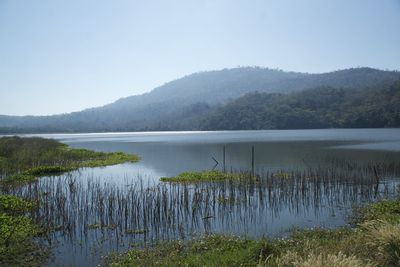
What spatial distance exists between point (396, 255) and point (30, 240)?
1291cm

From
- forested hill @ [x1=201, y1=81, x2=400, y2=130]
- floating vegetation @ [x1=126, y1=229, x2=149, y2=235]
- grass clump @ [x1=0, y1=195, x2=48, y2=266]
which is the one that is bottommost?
floating vegetation @ [x1=126, y1=229, x2=149, y2=235]

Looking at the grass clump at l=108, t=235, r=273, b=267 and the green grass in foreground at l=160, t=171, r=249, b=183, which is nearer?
the grass clump at l=108, t=235, r=273, b=267

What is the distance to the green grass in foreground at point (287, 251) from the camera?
862 centimetres

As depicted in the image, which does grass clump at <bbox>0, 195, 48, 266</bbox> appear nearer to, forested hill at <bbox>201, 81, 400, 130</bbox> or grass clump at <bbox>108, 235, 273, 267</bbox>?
grass clump at <bbox>108, 235, 273, 267</bbox>

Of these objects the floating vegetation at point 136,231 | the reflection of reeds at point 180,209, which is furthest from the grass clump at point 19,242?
the floating vegetation at point 136,231

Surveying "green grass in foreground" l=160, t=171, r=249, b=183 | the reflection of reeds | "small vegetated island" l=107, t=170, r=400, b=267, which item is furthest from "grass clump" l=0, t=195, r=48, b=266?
"green grass in foreground" l=160, t=171, r=249, b=183

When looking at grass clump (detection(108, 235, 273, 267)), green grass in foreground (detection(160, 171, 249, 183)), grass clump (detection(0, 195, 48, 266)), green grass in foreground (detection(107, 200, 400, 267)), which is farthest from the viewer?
green grass in foreground (detection(160, 171, 249, 183))

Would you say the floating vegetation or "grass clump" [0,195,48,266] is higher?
"grass clump" [0,195,48,266]

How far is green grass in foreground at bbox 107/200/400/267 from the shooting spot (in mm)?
8625

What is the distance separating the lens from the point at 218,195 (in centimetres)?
2248

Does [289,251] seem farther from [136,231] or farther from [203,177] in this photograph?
[203,177]

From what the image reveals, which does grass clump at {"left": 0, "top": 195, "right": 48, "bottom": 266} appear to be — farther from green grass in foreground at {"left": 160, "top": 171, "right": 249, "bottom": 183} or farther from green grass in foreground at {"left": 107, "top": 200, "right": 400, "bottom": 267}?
green grass in foreground at {"left": 160, "top": 171, "right": 249, "bottom": 183}

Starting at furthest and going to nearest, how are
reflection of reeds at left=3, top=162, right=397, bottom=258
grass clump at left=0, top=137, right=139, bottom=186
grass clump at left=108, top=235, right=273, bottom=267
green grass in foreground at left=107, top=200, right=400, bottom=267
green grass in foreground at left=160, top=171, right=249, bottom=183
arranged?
grass clump at left=0, top=137, right=139, bottom=186 < green grass in foreground at left=160, top=171, right=249, bottom=183 < reflection of reeds at left=3, top=162, right=397, bottom=258 < grass clump at left=108, top=235, right=273, bottom=267 < green grass in foreground at left=107, top=200, right=400, bottom=267

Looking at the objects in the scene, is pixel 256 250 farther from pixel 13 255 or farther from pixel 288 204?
pixel 288 204
